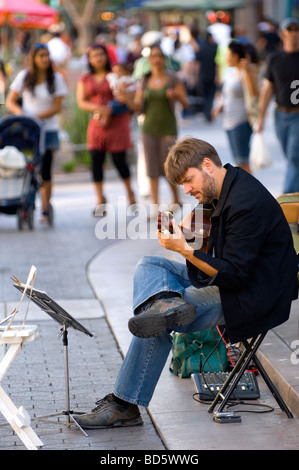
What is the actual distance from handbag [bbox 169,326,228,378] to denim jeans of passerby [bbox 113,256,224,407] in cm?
72

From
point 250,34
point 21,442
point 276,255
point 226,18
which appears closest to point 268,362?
point 276,255

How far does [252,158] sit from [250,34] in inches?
1113

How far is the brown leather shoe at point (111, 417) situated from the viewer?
187 inches

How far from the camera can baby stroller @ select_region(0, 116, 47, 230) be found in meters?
10.2

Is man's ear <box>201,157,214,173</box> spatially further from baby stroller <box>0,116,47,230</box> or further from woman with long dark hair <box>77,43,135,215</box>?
woman with long dark hair <box>77,43,135,215</box>

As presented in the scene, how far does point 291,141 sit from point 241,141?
124cm

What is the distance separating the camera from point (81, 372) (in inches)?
226

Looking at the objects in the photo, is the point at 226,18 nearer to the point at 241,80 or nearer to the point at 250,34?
the point at 250,34

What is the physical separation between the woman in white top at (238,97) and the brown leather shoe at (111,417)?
6.38 m

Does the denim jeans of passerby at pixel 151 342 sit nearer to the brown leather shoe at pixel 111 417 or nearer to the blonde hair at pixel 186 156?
the brown leather shoe at pixel 111 417

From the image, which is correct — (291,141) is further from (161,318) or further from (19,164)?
(161,318)

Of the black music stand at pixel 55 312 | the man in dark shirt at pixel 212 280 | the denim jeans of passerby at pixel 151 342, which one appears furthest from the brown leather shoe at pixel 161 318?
the black music stand at pixel 55 312

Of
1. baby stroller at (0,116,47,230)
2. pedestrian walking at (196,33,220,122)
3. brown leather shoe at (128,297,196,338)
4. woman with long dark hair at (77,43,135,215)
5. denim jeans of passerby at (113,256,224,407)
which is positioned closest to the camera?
brown leather shoe at (128,297,196,338)

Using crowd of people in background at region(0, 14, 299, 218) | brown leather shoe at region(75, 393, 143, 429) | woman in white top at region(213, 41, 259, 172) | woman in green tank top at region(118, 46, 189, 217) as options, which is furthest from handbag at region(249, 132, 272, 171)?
brown leather shoe at region(75, 393, 143, 429)
